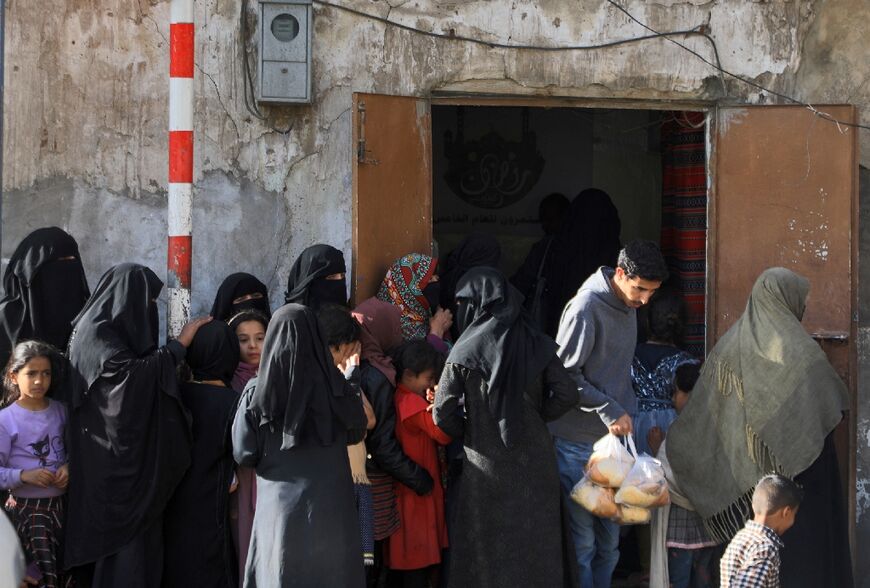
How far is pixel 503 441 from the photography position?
5.36m

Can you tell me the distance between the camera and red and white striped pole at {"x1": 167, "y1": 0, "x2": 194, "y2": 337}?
5.55 metres

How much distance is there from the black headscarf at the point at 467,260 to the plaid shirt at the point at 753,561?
2122 millimetres

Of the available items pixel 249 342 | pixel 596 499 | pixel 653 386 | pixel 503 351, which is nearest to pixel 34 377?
pixel 249 342

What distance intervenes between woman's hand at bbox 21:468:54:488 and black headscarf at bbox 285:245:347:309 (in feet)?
4.76

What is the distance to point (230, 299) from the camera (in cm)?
611

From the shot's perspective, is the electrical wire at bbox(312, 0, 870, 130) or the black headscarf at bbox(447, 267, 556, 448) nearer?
the black headscarf at bbox(447, 267, 556, 448)

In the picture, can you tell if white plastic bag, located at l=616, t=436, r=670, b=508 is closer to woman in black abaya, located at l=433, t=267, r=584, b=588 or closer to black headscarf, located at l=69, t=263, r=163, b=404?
woman in black abaya, located at l=433, t=267, r=584, b=588

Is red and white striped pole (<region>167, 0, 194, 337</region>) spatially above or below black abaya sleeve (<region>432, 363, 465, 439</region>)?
above

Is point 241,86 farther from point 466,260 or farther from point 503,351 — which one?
point 503,351

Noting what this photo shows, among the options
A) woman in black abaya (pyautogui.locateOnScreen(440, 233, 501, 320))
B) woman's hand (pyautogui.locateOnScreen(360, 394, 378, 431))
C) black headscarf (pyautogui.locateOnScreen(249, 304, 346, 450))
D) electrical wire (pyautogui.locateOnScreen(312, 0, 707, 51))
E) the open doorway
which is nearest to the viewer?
black headscarf (pyautogui.locateOnScreen(249, 304, 346, 450))

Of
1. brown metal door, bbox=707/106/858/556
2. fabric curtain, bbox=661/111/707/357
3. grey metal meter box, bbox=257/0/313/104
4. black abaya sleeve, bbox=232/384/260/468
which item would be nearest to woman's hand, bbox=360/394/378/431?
black abaya sleeve, bbox=232/384/260/468

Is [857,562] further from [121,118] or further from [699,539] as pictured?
[121,118]

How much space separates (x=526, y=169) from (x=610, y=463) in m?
4.92

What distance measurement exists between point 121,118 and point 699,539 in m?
3.34
